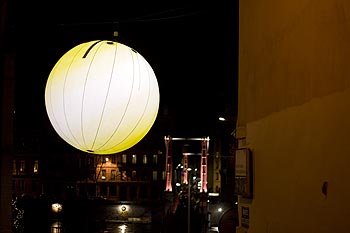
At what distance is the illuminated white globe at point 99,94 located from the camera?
198 inches

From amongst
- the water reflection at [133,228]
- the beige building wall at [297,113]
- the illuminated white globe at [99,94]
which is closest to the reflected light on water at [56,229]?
the water reflection at [133,228]

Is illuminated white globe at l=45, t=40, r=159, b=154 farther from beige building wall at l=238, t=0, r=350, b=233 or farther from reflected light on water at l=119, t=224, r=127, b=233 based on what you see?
reflected light on water at l=119, t=224, r=127, b=233

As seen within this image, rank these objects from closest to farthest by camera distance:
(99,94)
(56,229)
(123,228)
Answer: (99,94) < (56,229) < (123,228)

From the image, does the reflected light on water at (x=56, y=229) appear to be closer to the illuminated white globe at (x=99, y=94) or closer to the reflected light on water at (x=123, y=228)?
the reflected light on water at (x=123, y=228)

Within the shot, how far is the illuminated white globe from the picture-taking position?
198 inches

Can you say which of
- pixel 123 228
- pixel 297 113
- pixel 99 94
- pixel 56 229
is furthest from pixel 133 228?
pixel 297 113

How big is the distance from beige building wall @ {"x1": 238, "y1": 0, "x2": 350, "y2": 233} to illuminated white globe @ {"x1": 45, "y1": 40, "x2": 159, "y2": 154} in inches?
45.7

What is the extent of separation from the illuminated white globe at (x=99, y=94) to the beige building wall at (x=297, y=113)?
116cm

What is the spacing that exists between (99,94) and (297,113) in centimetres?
208

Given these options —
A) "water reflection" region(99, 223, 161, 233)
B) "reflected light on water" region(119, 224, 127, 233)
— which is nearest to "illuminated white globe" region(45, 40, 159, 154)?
"reflected light on water" region(119, 224, 127, 233)

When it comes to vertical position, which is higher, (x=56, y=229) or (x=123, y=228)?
(x=56, y=229)

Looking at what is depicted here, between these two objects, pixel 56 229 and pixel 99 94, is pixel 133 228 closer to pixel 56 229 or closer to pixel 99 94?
pixel 56 229

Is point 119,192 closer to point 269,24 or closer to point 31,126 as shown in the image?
point 31,126

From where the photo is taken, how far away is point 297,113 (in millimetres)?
3791
